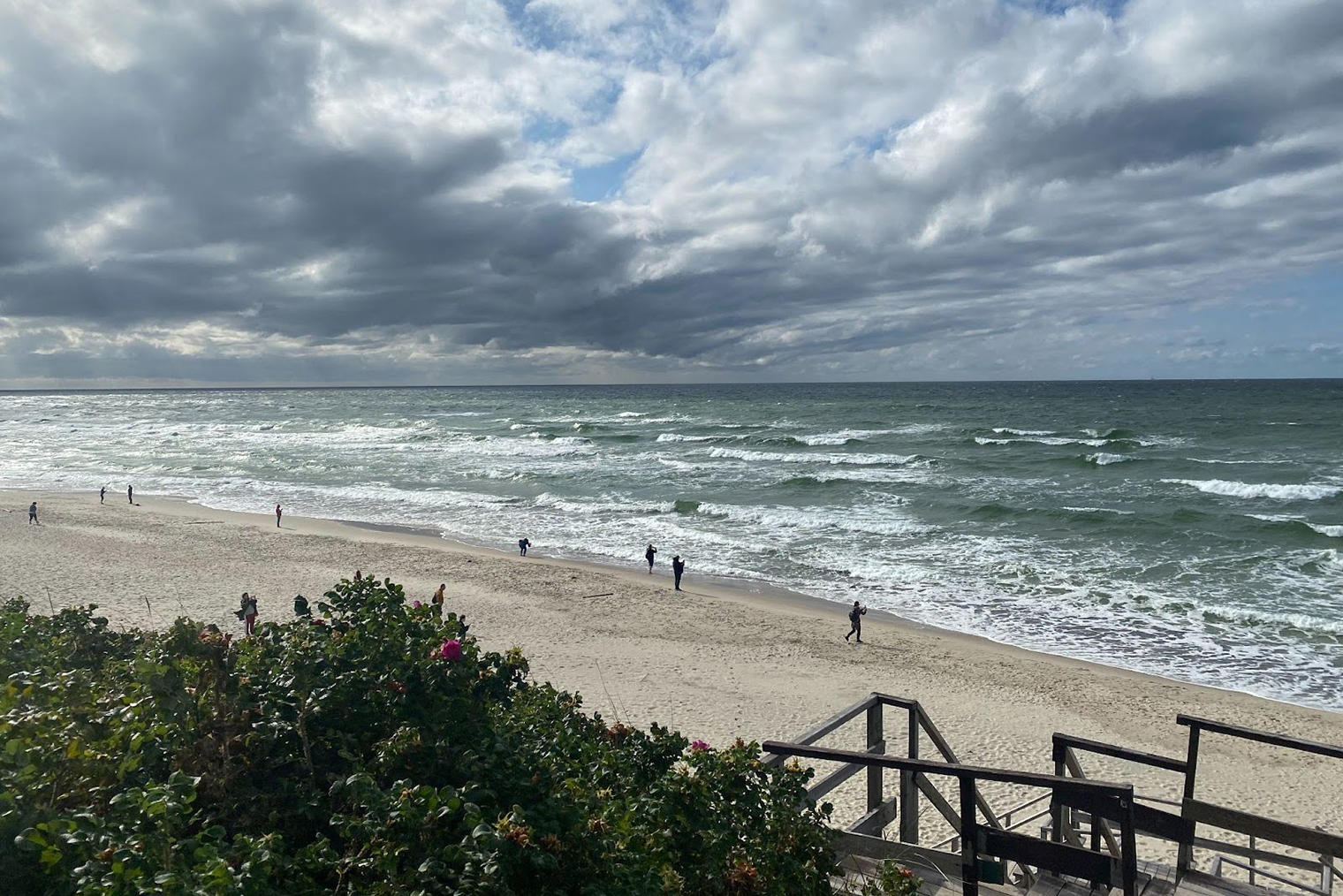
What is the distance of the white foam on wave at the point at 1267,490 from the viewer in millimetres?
34250

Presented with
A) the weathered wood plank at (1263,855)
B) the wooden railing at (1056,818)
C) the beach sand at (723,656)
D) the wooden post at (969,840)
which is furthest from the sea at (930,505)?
the wooden post at (969,840)

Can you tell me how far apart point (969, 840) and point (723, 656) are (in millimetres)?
13008

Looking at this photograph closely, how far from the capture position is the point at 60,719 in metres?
3.23

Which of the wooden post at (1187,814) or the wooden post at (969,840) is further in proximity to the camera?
the wooden post at (1187,814)

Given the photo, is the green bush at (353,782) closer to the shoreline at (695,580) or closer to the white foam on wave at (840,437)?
the shoreline at (695,580)

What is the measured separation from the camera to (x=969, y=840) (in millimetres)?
4395

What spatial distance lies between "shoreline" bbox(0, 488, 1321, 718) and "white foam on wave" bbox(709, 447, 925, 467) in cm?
2449

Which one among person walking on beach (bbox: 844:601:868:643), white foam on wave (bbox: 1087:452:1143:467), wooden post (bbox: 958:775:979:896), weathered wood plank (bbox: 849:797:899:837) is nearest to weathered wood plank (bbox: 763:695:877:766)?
weathered wood plank (bbox: 849:797:899:837)

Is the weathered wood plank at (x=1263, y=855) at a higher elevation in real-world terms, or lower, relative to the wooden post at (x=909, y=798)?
lower

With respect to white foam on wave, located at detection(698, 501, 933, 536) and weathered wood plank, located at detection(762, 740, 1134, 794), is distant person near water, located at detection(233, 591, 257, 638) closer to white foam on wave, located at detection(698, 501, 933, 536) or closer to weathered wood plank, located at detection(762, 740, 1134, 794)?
weathered wood plank, located at detection(762, 740, 1134, 794)

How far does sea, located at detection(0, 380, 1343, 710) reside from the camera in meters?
19.6

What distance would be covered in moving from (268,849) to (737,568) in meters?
23.0

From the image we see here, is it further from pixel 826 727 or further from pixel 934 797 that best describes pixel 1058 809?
pixel 826 727

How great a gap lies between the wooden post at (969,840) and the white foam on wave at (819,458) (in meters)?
43.8
